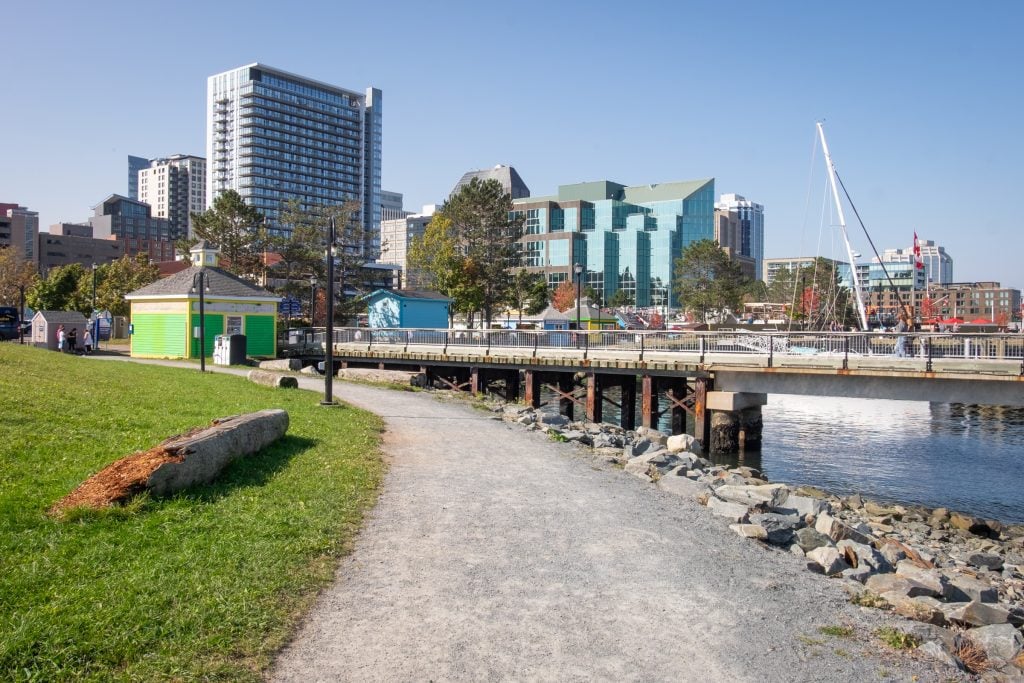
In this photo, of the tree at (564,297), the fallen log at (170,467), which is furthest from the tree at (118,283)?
the tree at (564,297)

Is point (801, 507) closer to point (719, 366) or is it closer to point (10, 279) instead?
point (719, 366)

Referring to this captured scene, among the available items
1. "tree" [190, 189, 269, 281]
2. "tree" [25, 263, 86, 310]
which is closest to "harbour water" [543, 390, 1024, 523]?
"tree" [190, 189, 269, 281]

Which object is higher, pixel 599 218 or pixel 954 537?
pixel 599 218

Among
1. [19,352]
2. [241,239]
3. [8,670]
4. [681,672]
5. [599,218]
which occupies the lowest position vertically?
[681,672]

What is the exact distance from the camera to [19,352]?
68.3 ft

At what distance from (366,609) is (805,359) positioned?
2170cm

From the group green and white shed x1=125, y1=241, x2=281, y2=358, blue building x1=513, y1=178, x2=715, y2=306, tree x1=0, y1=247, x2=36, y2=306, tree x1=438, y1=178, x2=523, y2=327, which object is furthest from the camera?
blue building x1=513, y1=178, x2=715, y2=306

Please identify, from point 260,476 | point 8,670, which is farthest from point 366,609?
point 260,476

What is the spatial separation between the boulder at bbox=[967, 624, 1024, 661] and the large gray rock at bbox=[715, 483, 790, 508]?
4363 mm

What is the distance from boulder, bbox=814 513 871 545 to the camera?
1077 cm

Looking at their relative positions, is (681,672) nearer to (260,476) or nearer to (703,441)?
(260,476)

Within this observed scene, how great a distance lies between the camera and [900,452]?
28.2 metres

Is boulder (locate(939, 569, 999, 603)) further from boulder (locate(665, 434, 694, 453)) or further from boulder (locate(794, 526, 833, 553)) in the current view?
boulder (locate(665, 434, 694, 453))

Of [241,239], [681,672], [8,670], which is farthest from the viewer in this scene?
[241,239]
